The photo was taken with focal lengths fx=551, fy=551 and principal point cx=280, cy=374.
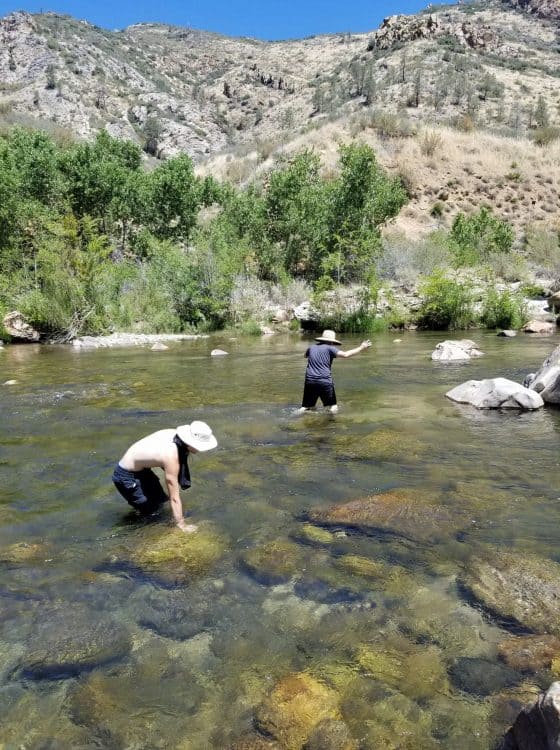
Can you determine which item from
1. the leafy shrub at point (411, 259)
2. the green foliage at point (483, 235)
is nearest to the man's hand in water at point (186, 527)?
the leafy shrub at point (411, 259)

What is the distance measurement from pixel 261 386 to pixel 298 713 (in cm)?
1156

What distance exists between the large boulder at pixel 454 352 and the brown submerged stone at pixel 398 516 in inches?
485

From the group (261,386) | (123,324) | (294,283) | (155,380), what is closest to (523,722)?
(261,386)

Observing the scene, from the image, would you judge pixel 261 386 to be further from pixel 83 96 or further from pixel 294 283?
pixel 83 96

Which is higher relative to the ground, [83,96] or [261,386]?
[83,96]

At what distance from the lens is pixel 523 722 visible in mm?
2758

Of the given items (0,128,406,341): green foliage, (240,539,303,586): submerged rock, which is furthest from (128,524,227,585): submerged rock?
(0,128,406,341): green foliage

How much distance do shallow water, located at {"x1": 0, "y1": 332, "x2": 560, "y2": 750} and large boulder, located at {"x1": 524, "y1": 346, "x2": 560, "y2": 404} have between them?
65 cm

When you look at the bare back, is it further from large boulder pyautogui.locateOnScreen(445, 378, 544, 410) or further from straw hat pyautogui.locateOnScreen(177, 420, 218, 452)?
large boulder pyautogui.locateOnScreen(445, 378, 544, 410)

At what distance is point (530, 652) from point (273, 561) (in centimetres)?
232

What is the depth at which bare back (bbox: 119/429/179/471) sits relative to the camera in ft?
19.3

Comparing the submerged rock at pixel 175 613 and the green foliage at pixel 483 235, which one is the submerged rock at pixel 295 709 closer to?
the submerged rock at pixel 175 613

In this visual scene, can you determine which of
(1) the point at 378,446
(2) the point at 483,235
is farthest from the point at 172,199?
(1) the point at 378,446

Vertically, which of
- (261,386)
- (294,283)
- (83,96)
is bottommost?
(261,386)
